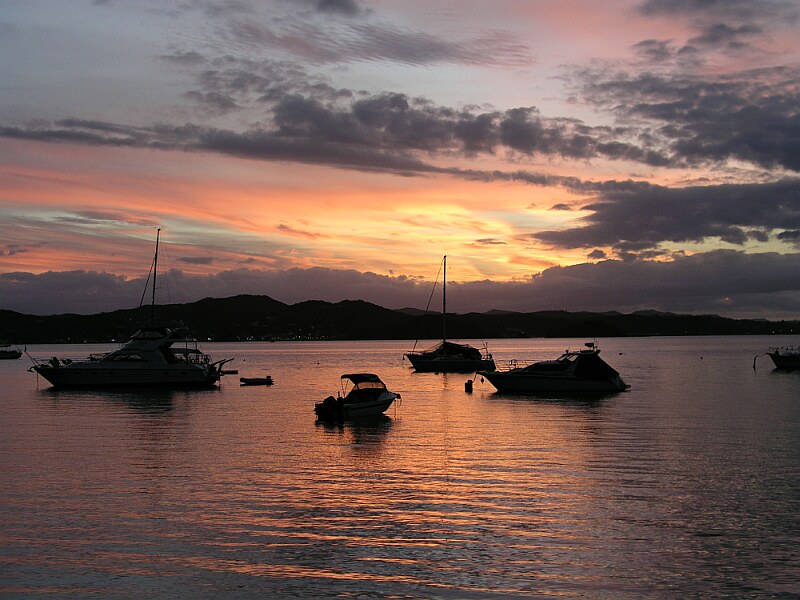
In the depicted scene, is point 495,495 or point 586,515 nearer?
point 586,515

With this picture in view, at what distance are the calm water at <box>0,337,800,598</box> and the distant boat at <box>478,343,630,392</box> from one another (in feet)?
66.7

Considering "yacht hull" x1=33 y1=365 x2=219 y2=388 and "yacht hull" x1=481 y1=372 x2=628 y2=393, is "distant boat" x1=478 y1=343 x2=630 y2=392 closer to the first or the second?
"yacht hull" x1=481 y1=372 x2=628 y2=393

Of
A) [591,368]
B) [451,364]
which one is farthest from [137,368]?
[451,364]

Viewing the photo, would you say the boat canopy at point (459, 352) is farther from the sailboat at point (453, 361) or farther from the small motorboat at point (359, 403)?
the small motorboat at point (359, 403)

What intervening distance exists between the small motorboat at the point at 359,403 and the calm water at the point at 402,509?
1.17m

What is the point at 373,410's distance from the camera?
48.2 m

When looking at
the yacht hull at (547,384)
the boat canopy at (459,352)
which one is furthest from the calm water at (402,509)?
the boat canopy at (459,352)

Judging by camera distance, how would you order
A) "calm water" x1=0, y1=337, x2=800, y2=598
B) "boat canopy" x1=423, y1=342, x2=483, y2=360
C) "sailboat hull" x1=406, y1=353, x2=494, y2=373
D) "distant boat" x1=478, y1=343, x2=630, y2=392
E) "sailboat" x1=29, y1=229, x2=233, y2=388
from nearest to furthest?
"calm water" x1=0, y1=337, x2=800, y2=598 < "distant boat" x1=478, y1=343, x2=630, y2=392 < "sailboat" x1=29, y1=229, x2=233, y2=388 < "sailboat hull" x1=406, y1=353, x2=494, y2=373 < "boat canopy" x1=423, y1=342, x2=483, y2=360

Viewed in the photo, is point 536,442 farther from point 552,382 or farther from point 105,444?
point 552,382

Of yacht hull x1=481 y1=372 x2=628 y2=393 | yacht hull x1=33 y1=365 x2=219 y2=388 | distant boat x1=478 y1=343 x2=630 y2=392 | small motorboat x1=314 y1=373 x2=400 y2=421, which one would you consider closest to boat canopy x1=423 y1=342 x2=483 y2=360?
yacht hull x1=481 y1=372 x2=628 y2=393

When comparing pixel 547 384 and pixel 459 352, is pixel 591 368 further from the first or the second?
pixel 459 352

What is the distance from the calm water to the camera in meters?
16.1

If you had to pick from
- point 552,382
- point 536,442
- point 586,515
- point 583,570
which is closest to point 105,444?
point 536,442

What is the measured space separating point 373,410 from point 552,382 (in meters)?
24.1
